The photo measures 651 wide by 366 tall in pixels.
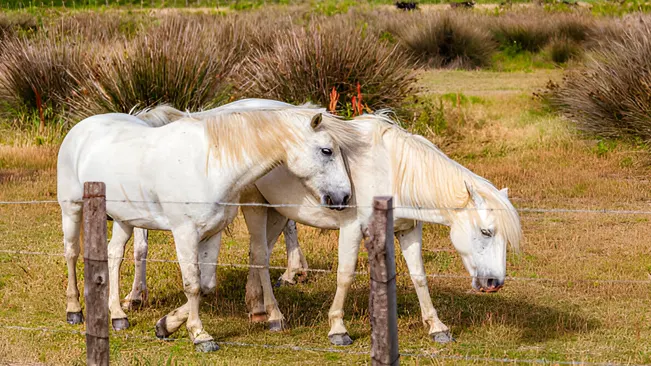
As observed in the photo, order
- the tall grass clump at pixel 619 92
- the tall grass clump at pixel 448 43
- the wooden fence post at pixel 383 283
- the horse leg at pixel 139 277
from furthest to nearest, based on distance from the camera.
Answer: the tall grass clump at pixel 448 43 < the tall grass clump at pixel 619 92 < the horse leg at pixel 139 277 < the wooden fence post at pixel 383 283

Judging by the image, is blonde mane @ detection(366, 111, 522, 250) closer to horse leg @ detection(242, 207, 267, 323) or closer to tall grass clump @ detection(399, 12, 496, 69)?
horse leg @ detection(242, 207, 267, 323)

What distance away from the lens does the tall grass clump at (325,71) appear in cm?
1353

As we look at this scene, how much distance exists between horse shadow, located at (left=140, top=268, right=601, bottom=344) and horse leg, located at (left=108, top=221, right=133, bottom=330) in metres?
0.64

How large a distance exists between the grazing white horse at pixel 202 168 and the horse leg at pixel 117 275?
0.33 meters

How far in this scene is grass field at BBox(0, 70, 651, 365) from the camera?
6.30m

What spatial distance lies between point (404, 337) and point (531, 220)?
13.9ft

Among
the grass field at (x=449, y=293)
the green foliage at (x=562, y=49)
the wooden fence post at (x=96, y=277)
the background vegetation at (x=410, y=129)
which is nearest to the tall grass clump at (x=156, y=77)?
the background vegetation at (x=410, y=129)

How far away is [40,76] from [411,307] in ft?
30.6

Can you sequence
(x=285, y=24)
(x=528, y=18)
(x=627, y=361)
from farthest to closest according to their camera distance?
(x=528, y=18)
(x=285, y=24)
(x=627, y=361)

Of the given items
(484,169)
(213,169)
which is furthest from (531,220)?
(213,169)

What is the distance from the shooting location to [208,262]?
6.54 meters

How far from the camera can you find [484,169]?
12.5m

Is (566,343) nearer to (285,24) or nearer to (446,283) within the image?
(446,283)

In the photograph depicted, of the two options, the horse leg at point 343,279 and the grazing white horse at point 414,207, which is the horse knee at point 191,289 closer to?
the grazing white horse at point 414,207
